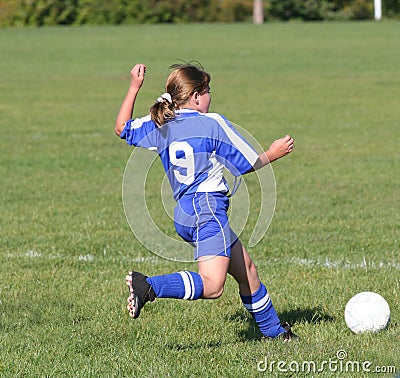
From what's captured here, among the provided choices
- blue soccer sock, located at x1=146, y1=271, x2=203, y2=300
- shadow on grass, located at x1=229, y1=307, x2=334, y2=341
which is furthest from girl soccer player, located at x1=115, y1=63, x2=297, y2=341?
shadow on grass, located at x1=229, y1=307, x2=334, y2=341

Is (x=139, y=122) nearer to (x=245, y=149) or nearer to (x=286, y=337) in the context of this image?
(x=245, y=149)

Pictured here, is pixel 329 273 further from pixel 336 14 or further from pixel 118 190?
pixel 336 14

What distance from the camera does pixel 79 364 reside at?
441 centimetres

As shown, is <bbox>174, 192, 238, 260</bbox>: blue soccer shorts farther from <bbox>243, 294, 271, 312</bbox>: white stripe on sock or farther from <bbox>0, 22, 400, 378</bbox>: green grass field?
<bbox>0, 22, 400, 378</bbox>: green grass field

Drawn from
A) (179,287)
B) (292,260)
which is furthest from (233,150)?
(292,260)

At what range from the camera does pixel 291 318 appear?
5.26 meters

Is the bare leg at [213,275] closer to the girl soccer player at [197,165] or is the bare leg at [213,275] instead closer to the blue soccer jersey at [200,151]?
the girl soccer player at [197,165]

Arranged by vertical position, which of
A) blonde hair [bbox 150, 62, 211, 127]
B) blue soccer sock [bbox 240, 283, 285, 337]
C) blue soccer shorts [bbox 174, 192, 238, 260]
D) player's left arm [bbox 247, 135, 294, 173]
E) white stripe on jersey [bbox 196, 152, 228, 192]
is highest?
blonde hair [bbox 150, 62, 211, 127]

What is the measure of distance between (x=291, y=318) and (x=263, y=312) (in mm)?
504

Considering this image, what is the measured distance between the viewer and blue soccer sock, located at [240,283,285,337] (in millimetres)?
4773

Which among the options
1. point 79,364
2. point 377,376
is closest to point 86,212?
point 79,364

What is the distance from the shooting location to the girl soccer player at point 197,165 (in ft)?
14.5

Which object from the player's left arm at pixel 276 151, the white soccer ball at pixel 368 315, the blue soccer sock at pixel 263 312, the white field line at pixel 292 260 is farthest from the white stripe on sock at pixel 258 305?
the white field line at pixel 292 260

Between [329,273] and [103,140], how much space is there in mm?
7671
